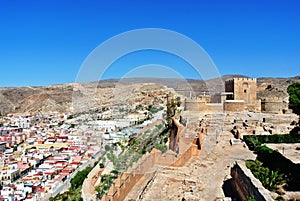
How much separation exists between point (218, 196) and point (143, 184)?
2.48m

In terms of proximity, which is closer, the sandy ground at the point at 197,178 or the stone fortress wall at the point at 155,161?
the sandy ground at the point at 197,178

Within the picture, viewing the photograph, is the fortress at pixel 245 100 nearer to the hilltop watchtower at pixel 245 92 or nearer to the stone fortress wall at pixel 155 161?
the hilltop watchtower at pixel 245 92

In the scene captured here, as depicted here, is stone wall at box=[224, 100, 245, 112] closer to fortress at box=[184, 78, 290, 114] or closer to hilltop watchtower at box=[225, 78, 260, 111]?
fortress at box=[184, 78, 290, 114]

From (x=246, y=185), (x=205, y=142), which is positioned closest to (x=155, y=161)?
(x=205, y=142)

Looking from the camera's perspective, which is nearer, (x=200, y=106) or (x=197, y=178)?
(x=197, y=178)

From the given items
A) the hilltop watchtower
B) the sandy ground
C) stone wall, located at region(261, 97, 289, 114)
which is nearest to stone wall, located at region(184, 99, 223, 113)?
the hilltop watchtower

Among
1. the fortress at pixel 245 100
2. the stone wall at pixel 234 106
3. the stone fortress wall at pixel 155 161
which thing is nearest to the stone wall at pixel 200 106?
the fortress at pixel 245 100

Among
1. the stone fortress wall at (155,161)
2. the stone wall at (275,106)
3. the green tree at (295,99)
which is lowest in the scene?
the stone fortress wall at (155,161)

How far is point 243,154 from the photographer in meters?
7.90

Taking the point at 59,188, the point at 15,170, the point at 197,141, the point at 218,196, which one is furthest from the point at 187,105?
the point at 15,170

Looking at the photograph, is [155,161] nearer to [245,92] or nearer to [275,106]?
[245,92]

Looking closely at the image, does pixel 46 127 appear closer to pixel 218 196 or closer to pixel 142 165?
pixel 142 165

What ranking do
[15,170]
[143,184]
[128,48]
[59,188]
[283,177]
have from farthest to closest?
[15,170]
[59,188]
[143,184]
[128,48]
[283,177]

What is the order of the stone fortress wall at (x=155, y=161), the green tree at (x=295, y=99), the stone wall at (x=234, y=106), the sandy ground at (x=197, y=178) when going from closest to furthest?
the sandy ground at (x=197, y=178), the stone fortress wall at (x=155, y=161), the green tree at (x=295, y=99), the stone wall at (x=234, y=106)
